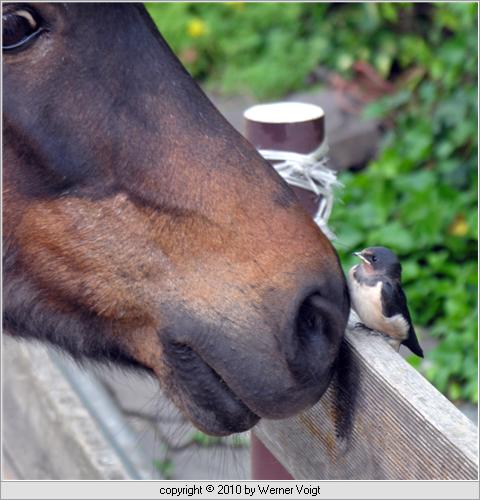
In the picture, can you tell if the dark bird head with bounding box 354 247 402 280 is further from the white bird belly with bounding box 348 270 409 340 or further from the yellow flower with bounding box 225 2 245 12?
the yellow flower with bounding box 225 2 245 12

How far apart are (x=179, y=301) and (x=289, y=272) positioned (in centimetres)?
20

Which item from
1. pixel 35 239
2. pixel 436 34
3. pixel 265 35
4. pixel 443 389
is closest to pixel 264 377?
pixel 35 239

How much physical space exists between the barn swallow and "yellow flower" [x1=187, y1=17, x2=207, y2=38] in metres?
4.27

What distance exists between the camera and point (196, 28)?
19.6ft

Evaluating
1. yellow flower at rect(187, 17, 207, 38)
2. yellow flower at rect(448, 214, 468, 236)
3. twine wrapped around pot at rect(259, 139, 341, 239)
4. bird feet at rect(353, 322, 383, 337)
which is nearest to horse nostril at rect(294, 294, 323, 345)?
bird feet at rect(353, 322, 383, 337)

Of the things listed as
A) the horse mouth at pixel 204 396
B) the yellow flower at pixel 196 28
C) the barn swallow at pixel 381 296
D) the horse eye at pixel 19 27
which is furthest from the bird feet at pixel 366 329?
the yellow flower at pixel 196 28

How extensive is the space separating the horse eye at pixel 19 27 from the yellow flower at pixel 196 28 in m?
4.22

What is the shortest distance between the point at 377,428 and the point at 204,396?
1.06ft

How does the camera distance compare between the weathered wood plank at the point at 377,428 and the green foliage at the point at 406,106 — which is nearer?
the weathered wood plank at the point at 377,428

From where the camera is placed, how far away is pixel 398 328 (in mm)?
1867

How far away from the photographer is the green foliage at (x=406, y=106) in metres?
4.10

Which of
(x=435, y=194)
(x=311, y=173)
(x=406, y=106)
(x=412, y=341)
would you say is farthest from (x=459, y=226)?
(x=412, y=341)

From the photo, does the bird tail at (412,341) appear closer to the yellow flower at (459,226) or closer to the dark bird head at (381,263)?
the dark bird head at (381,263)

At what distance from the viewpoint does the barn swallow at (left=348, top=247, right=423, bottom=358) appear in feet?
5.97
